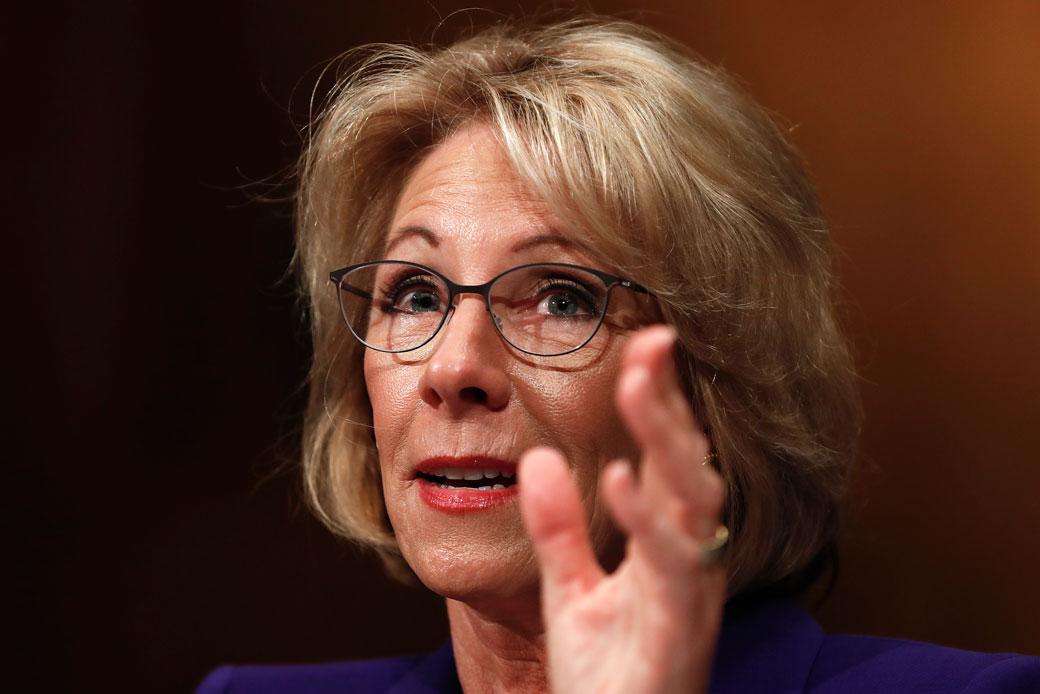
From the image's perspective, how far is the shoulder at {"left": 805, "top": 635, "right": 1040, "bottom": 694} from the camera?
129cm

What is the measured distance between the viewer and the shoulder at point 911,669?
1.29 meters

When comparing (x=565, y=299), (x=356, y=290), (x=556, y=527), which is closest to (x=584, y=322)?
(x=565, y=299)

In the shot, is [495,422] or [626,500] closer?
[626,500]

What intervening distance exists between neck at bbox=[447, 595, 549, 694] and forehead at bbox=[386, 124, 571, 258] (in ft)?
1.76

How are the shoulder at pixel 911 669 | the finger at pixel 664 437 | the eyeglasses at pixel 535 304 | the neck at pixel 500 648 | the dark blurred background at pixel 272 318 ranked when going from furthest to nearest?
1. the dark blurred background at pixel 272 318
2. the neck at pixel 500 648
3. the eyeglasses at pixel 535 304
4. the shoulder at pixel 911 669
5. the finger at pixel 664 437

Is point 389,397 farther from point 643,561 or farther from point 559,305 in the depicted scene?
point 643,561

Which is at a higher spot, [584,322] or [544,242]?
[544,242]

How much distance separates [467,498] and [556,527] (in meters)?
0.47

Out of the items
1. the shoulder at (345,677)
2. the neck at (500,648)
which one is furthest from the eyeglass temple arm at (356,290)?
the shoulder at (345,677)

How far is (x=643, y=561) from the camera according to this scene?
88 cm

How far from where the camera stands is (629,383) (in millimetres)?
821

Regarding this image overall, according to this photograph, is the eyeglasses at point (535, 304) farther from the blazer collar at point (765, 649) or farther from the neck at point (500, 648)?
the blazer collar at point (765, 649)

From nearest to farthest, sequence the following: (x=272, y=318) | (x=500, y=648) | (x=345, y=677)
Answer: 1. (x=500, y=648)
2. (x=345, y=677)
3. (x=272, y=318)

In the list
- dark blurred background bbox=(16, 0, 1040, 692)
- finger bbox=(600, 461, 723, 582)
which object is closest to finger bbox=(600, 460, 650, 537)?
finger bbox=(600, 461, 723, 582)
